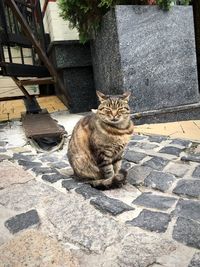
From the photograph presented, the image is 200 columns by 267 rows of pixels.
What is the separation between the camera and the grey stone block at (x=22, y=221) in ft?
6.99

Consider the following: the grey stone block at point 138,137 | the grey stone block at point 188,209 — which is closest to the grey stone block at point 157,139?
the grey stone block at point 138,137

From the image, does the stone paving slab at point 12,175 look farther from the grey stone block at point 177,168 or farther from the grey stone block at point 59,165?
the grey stone block at point 177,168

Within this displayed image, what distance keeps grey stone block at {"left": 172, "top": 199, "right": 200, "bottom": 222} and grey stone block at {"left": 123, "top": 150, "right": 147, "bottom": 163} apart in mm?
1020

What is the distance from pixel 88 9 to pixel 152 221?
11.8ft

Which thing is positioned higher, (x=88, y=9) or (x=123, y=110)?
(x=88, y=9)

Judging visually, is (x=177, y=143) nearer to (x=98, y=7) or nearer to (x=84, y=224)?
(x=84, y=224)

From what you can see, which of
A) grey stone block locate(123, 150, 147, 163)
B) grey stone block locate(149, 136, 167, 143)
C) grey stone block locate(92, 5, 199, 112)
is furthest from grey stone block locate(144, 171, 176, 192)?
grey stone block locate(92, 5, 199, 112)

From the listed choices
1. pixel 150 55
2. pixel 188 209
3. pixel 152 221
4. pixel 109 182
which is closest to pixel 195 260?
pixel 152 221

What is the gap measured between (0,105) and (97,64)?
2.44m

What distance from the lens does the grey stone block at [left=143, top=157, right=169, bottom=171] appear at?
10.3 feet

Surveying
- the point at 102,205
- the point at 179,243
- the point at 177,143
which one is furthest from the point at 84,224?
the point at 177,143

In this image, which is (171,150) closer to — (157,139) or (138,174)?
(157,139)

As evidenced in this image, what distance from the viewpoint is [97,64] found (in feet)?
18.0

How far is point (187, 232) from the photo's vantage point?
198 centimetres
